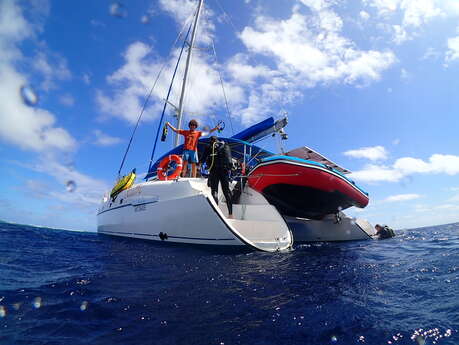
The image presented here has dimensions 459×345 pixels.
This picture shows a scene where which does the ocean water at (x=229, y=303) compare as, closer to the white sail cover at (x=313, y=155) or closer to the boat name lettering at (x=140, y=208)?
the boat name lettering at (x=140, y=208)

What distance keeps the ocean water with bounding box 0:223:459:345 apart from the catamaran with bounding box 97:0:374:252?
1.17 m

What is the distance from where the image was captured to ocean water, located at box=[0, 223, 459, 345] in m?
1.30

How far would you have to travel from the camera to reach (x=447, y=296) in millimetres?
1813

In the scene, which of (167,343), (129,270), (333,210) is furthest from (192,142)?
(167,343)

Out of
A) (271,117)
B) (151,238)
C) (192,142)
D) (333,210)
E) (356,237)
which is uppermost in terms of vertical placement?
(271,117)

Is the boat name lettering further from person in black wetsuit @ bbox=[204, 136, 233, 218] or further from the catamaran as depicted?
person in black wetsuit @ bbox=[204, 136, 233, 218]

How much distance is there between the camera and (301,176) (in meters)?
5.14

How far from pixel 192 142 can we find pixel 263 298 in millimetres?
5039

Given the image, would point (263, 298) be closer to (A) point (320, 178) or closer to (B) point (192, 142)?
(A) point (320, 178)

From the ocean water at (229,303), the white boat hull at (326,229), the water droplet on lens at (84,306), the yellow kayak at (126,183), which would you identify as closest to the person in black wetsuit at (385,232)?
the white boat hull at (326,229)

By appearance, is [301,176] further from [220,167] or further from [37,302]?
[37,302]

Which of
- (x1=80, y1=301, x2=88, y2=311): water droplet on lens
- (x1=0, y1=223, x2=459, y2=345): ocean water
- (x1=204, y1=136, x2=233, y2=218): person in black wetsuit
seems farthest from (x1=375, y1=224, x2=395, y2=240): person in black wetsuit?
(x1=80, y1=301, x2=88, y2=311): water droplet on lens

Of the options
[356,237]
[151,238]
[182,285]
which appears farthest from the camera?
[356,237]

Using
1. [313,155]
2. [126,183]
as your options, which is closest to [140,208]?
[126,183]
